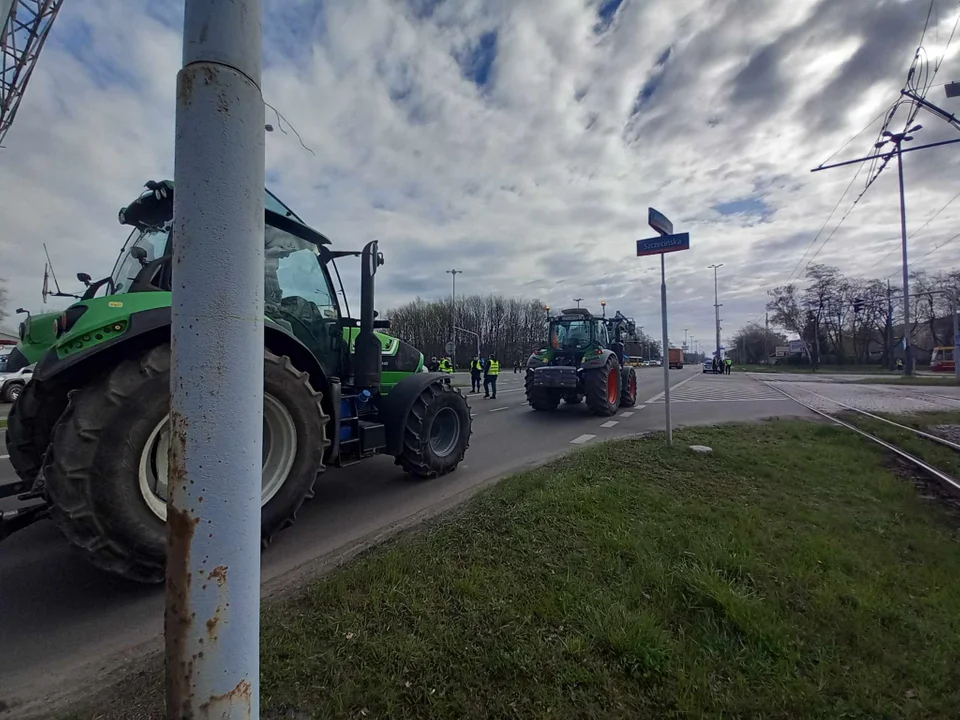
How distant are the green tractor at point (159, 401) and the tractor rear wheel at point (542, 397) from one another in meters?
6.31

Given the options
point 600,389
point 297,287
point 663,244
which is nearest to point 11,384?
point 297,287

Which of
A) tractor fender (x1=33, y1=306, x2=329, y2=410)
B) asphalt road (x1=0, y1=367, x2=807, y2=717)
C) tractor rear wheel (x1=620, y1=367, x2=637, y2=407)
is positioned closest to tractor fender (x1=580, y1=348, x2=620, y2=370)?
tractor rear wheel (x1=620, y1=367, x2=637, y2=407)

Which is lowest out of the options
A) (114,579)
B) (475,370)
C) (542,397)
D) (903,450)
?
(903,450)

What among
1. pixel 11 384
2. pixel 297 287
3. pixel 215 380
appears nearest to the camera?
pixel 215 380

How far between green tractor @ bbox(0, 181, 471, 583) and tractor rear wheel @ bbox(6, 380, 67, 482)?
0.01m

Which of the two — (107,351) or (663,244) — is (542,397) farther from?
(107,351)

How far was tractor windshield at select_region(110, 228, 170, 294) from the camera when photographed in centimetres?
379

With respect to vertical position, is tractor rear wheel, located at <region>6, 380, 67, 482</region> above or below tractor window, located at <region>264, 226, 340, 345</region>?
below

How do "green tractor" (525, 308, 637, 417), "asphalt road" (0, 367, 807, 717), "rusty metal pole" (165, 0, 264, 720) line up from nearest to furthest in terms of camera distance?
"rusty metal pole" (165, 0, 264, 720) < "asphalt road" (0, 367, 807, 717) < "green tractor" (525, 308, 637, 417)

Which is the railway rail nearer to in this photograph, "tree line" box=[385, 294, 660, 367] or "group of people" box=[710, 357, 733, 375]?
"group of people" box=[710, 357, 733, 375]

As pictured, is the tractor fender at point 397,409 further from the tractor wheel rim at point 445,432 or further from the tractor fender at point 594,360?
the tractor fender at point 594,360

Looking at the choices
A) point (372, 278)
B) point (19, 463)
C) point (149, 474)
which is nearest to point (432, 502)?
point (372, 278)

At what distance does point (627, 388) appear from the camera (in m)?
13.7

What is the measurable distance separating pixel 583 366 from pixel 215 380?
35.2ft
